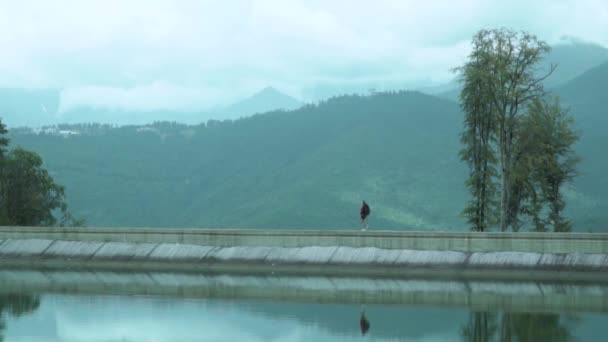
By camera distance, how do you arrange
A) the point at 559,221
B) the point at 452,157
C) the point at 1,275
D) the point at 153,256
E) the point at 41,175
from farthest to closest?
the point at 452,157 → the point at 41,175 → the point at 559,221 → the point at 153,256 → the point at 1,275

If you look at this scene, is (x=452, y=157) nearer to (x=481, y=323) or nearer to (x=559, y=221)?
(x=559, y=221)

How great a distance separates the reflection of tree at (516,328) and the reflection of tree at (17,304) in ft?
51.1

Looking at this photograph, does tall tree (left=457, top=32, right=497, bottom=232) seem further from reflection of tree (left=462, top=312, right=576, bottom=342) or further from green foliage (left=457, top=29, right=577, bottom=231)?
reflection of tree (left=462, top=312, right=576, bottom=342)

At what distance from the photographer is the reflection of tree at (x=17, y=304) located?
120 feet

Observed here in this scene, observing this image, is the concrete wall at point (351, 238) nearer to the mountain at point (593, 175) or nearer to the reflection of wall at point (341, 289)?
the reflection of wall at point (341, 289)

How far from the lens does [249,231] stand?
180 ft

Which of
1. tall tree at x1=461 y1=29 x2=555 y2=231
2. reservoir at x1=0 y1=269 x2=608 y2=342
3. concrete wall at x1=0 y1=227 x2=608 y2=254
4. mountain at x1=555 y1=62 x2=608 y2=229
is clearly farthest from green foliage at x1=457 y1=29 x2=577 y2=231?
mountain at x1=555 y1=62 x2=608 y2=229

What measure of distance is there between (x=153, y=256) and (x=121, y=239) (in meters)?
2.79

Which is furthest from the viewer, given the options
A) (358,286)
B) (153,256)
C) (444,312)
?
(153,256)

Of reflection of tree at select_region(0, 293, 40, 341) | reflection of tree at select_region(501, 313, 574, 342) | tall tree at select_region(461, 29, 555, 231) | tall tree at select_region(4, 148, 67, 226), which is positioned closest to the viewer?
reflection of tree at select_region(501, 313, 574, 342)

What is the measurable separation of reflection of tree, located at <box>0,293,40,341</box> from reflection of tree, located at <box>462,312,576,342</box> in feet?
51.1

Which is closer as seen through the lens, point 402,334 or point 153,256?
point 402,334

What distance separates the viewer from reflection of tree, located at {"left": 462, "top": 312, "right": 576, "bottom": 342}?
98.3ft

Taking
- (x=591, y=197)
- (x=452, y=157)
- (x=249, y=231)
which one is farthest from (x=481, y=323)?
(x=452, y=157)
